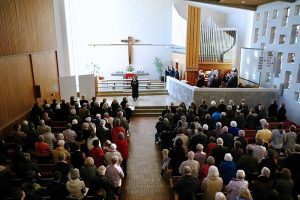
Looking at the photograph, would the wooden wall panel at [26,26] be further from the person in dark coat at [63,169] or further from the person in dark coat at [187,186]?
the person in dark coat at [187,186]

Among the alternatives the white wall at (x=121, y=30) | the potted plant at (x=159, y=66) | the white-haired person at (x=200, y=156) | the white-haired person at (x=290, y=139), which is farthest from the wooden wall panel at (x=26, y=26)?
the potted plant at (x=159, y=66)

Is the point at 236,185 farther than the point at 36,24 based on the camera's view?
No

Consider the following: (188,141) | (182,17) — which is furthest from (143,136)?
(182,17)

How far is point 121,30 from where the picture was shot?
21.2 meters

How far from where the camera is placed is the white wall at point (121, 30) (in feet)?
67.7

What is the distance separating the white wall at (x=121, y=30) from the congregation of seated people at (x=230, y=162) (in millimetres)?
13380

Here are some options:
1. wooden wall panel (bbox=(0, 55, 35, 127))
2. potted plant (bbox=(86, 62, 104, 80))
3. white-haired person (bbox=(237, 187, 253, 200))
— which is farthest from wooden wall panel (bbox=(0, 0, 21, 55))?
potted plant (bbox=(86, 62, 104, 80))

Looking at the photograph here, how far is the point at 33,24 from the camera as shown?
36.3 ft

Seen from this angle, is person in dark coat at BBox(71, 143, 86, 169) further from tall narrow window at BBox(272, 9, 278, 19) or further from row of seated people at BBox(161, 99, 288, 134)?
tall narrow window at BBox(272, 9, 278, 19)

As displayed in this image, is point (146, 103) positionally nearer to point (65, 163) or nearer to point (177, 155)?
point (177, 155)

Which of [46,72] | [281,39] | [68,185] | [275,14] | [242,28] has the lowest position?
[68,185]

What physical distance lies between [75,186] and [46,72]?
910cm

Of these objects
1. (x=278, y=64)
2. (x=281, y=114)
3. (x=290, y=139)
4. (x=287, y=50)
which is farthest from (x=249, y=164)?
(x=278, y=64)

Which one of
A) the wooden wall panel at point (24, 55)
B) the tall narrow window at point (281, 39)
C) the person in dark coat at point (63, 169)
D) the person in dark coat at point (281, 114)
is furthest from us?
the tall narrow window at point (281, 39)
